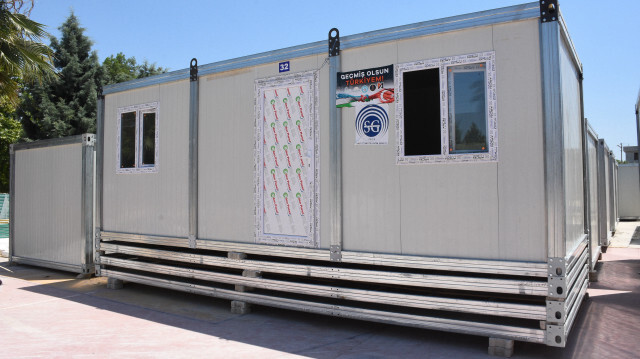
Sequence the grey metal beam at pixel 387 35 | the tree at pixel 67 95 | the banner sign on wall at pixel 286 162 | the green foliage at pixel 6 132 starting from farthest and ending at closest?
the green foliage at pixel 6 132, the tree at pixel 67 95, the banner sign on wall at pixel 286 162, the grey metal beam at pixel 387 35

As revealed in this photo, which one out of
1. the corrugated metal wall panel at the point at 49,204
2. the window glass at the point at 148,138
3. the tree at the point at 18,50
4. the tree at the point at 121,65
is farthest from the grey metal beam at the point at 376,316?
the tree at the point at 121,65

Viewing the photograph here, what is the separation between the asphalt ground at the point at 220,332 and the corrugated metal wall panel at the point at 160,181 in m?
1.09

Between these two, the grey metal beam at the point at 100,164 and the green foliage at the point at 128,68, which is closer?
the grey metal beam at the point at 100,164

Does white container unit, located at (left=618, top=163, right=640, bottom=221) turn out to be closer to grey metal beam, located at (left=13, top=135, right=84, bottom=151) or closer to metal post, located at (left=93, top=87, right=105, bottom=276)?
metal post, located at (left=93, top=87, right=105, bottom=276)

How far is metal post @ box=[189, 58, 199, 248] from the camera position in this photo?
6.54m

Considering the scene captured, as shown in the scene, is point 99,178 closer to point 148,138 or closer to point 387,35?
point 148,138

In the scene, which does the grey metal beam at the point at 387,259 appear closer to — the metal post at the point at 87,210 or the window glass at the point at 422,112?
the window glass at the point at 422,112

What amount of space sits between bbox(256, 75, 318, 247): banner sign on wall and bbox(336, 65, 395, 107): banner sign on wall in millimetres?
414

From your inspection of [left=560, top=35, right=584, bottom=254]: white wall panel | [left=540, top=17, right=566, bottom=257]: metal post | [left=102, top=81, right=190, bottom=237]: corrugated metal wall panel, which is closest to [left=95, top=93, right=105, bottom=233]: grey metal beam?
[left=102, top=81, right=190, bottom=237]: corrugated metal wall panel

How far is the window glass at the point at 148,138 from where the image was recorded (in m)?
7.15

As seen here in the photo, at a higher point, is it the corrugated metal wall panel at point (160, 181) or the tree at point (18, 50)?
the tree at point (18, 50)

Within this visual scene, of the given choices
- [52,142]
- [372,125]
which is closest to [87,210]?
[52,142]

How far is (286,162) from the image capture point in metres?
5.79

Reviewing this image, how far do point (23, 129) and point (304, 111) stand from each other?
27265mm
